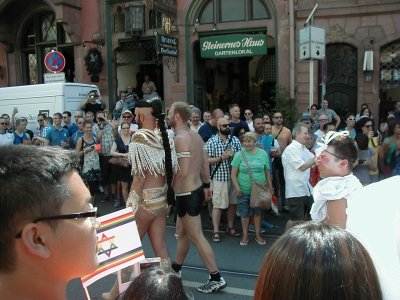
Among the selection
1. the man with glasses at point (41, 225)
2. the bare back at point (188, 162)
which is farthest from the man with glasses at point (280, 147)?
the man with glasses at point (41, 225)

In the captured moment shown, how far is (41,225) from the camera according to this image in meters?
1.17

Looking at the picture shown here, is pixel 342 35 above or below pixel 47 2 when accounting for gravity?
below

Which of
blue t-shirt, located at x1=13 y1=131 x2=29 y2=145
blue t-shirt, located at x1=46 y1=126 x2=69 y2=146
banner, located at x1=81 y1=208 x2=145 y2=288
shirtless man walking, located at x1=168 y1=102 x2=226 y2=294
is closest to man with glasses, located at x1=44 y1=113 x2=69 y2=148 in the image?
blue t-shirt, located at x1=46 y1=126 x2=69 y2=146

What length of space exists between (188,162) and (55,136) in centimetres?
648

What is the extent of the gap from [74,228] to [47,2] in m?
16.0

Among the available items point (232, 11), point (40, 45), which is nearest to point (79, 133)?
point (232, 11)

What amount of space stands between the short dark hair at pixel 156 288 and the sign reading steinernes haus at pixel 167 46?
37.4ft

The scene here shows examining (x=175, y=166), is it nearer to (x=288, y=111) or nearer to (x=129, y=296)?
(x=129, y=296)

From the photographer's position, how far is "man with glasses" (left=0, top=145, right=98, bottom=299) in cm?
114

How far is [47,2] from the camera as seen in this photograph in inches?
611

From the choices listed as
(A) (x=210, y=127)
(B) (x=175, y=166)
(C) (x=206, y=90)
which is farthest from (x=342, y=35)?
(B) (x=175, y=166)

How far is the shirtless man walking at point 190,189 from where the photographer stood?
4379mm

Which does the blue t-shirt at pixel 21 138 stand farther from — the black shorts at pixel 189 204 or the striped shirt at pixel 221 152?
the black shorts at pixel 189 204

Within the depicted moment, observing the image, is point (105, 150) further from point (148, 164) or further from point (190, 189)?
point (148, 164)
